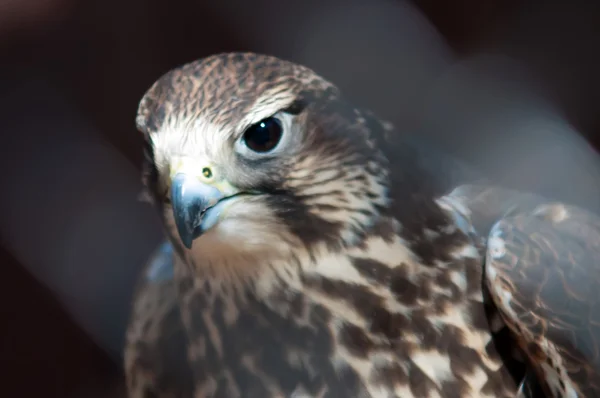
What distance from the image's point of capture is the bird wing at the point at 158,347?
54.2 inches

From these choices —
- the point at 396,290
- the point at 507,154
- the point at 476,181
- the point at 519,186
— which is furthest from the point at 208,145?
the point at 507,154

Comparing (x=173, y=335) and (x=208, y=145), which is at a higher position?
(x=208, y=145)

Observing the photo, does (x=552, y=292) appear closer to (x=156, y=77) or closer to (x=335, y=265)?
(x=335, y=265)

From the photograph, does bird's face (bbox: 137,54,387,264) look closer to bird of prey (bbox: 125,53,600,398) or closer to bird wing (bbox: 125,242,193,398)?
bird of prey (bbox: 125,53,600,398)

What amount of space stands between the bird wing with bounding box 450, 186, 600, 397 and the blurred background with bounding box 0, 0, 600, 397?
1.55ft

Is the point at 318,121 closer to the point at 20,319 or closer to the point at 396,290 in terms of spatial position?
the point at 396,290

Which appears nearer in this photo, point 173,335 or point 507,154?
A: point 173,335

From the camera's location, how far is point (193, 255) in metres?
1.29

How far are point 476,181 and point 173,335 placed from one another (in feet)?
2.19

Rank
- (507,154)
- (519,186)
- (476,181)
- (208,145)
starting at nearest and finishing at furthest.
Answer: (208,145), (476,181), (519,186), (507,154)

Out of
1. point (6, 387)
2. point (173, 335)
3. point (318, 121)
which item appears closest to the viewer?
point (318, 121)

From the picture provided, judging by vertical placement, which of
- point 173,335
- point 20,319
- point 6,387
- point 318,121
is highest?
point 318,121

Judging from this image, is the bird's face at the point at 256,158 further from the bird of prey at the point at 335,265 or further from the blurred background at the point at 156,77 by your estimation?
the blurred background at the point at 156,77

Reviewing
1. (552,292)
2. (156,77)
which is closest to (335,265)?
(552,292)
